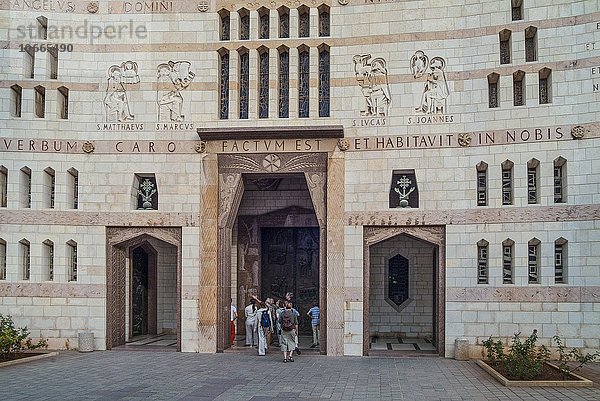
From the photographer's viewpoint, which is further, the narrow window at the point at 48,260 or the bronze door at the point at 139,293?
the bronze door at the point at 139,293

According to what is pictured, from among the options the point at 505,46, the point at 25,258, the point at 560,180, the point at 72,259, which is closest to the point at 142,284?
the point at 72,259

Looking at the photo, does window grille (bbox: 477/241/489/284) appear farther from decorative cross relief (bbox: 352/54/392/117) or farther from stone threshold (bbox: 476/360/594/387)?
decorative cross relief (bbox: 352/54/392/117)

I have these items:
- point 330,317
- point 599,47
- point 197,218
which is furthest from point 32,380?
point 599,47

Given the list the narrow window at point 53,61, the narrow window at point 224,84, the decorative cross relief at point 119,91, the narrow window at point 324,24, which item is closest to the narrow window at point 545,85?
the narrow window at point 324,24

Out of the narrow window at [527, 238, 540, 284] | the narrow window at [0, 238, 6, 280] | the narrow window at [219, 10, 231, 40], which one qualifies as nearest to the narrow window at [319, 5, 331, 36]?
the narrow window at [219, 10, 231, 40]

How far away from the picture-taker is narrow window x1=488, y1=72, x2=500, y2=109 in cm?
2180

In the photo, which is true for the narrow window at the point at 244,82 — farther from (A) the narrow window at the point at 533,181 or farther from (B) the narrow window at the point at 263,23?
(A) the narrow window at the point at 533,181

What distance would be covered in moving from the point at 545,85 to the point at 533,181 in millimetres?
3125

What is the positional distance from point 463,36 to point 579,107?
4.34 meters

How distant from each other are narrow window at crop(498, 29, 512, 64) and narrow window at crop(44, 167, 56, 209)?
51.9 ft

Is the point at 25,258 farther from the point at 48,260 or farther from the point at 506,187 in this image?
the point at 506,187

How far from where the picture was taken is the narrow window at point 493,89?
21.8m

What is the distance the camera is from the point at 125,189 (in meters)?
23.2

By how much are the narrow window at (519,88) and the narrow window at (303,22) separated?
7148 mm
